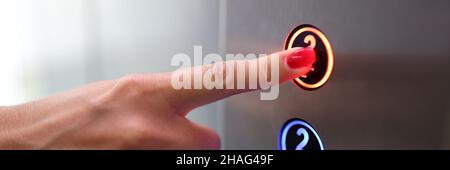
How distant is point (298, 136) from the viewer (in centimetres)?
34

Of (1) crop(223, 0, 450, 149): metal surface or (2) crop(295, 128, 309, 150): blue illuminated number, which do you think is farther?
(2) crop(295, 128, 309, 150): blue illuminated number

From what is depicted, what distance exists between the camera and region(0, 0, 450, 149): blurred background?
23 centimetres

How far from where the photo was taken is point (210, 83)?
322 millimetres

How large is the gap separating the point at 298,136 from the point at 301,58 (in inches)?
2.9

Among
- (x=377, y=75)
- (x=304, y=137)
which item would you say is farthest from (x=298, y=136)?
(x=377, y=75)

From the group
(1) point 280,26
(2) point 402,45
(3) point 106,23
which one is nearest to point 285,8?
(1) point 280,26

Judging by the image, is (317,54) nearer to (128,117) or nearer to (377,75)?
(377,75)

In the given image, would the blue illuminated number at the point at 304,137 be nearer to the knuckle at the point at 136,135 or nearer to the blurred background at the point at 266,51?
the blurred background at the point at 266,51

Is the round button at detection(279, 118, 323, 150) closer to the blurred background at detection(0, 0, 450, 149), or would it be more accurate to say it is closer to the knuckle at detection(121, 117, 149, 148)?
the blurred background at detection(0, 0, 450, 149)

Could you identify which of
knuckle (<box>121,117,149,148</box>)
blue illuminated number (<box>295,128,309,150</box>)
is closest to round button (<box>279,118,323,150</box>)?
blue illuminated number (<box>295,128,309,150</box>)

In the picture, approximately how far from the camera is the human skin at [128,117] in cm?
32

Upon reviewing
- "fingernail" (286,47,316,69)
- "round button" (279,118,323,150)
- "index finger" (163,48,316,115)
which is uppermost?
"fingernail" (286,47,316,69)
